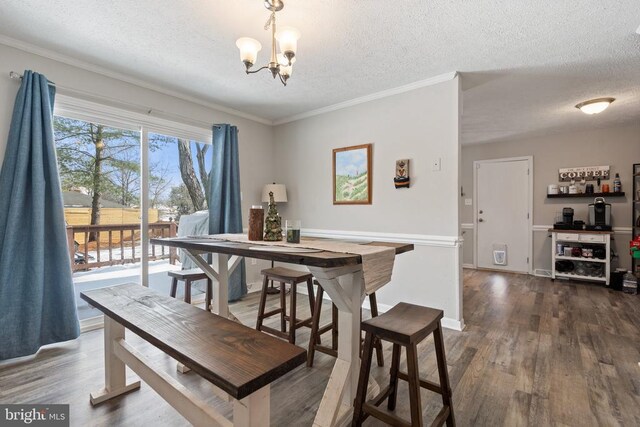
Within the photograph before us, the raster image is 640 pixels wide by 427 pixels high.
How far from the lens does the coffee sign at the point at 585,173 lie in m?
4.59

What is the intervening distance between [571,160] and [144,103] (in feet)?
19.7

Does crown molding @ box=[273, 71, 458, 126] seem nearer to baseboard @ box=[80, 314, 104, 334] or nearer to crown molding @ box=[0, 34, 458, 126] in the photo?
crown molding @ box=[0, 34, 458, 126]

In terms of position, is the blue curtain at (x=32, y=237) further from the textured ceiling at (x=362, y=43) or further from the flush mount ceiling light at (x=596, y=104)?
the flush mount ceiling light at (x=596, y=104)

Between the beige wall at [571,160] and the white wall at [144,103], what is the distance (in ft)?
10.7

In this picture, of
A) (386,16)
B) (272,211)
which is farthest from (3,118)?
(386,16)

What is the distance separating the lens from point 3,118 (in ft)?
7.37

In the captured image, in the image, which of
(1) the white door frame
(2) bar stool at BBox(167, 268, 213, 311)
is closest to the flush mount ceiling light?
(1) the white door frame

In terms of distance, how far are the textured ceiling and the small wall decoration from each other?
0.78 m

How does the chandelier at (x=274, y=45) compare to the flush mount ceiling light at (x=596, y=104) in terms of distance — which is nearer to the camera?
the chandelier at (x=274, y=45)

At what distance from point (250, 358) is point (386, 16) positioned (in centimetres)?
208

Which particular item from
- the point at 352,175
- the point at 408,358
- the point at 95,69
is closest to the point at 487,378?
the point at 408,358

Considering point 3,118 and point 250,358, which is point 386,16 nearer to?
point 250,358

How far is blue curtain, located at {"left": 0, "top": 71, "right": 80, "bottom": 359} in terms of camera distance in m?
2.14

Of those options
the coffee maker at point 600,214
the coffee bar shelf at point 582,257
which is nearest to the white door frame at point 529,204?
the coffee bar shelf at point 582,257
